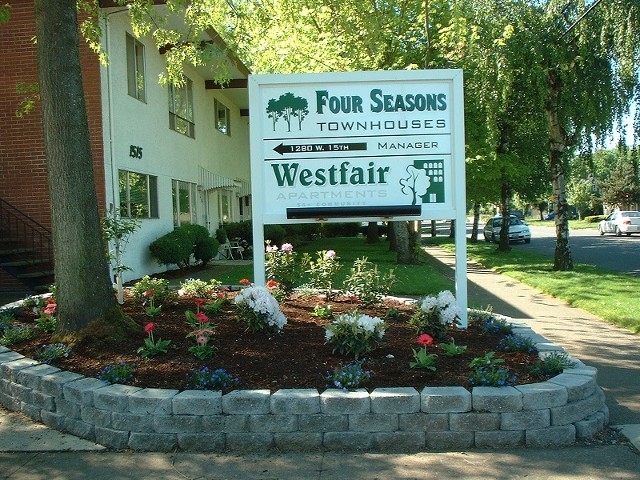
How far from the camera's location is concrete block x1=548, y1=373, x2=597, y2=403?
4523mm

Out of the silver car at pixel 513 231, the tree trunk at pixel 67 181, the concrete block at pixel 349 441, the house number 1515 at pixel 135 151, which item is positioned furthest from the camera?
the silver car at pixel 513 231

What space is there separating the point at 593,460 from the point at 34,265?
11.2 metres

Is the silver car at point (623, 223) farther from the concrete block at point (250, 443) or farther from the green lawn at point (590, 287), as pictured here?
the concrete block at point (250, 443)

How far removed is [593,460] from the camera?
4.10 meters

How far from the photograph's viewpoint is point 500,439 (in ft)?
14.1

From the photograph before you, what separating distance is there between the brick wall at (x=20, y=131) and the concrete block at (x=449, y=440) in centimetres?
1069

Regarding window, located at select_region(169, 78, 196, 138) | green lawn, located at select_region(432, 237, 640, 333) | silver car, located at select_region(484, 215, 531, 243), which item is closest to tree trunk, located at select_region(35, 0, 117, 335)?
green lawn, located at select_region(432, 237, 640, 333)

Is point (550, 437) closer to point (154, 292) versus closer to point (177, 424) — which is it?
point (177, 424)

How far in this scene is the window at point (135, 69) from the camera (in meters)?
13.8

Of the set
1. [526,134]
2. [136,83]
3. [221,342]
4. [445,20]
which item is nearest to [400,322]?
[221,342]

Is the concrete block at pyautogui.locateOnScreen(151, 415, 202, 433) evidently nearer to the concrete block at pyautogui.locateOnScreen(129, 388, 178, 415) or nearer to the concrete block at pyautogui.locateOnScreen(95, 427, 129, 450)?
the concrete block at pyautogui.locateOnScreen(129, 388, 178, 415)

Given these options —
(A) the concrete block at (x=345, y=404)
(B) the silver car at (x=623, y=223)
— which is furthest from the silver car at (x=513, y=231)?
(A) the concrete block at (x=345, y=404)

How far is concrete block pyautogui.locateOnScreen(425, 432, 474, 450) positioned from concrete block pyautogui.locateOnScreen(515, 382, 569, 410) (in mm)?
476

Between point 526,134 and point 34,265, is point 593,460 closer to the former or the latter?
point 34,265
